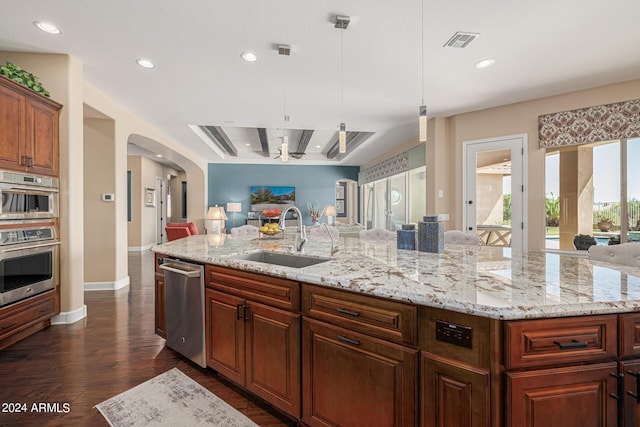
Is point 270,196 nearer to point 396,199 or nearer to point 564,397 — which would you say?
point 396,199

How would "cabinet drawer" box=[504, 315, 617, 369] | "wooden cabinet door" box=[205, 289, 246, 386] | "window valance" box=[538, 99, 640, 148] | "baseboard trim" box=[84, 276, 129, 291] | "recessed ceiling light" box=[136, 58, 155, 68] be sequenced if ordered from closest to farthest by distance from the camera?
"cabinet drawer" box=[504, 315, 617, 369]
"wooden cabinet door" box=[205, 289, 246, 386]
"recessed ceiling light" box=[136, 58, 155, 68]
"window valance" box=[538, 99, 640, 148]
"baseboard trim" box=[84, 276, 129, 291]

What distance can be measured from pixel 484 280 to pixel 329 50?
2.55m

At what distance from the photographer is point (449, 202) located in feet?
16.1

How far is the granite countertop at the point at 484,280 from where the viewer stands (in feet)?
3.11

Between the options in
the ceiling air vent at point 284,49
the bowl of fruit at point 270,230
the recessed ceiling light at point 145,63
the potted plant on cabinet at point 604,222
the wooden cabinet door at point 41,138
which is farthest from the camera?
the potted plant on cabinet at point 604,222

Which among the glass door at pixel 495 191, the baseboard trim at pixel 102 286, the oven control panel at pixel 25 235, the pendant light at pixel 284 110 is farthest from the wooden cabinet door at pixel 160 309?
the glass door at pixel 495 191

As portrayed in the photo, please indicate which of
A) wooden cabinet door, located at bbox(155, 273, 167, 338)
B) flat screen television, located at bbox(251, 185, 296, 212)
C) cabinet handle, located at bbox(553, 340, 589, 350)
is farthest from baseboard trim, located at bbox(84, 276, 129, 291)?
flat screen television, located at bbox(251, 185, 296, 212)

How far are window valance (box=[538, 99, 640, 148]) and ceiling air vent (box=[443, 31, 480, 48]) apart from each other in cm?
226

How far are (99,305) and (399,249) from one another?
3.62 m

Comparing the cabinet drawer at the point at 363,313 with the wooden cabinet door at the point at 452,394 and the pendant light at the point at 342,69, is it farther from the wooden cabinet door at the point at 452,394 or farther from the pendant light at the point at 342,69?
the pendant light at the point at 342,69

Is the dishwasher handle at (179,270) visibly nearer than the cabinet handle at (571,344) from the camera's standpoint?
No

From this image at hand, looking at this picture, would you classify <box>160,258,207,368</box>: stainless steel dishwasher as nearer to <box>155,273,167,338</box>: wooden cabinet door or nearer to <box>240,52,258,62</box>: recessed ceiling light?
<box>155,273,167,338</box>: wooden cabinet door

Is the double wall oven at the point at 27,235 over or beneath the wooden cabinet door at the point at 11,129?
beneath

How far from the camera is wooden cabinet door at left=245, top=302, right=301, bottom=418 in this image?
1.44 metres
